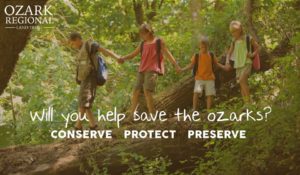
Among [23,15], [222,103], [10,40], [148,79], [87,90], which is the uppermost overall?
[23,15]

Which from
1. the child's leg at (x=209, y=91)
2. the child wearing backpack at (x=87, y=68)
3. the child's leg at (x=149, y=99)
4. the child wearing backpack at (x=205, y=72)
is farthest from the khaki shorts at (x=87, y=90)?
the child's leg at (x=209, y=91)

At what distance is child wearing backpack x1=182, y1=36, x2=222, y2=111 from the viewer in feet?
27.0

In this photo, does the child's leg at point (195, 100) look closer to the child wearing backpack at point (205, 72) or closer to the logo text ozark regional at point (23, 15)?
the child wearing backpack at point (205, 72)

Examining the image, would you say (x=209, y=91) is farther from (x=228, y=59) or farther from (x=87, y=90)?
(x=87, y=90)

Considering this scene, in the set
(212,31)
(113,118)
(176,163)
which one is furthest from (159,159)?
(212,31)

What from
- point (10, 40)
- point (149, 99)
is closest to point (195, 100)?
A: point (149, 99)

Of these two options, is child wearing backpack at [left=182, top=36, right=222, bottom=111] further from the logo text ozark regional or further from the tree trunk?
the tree trunk

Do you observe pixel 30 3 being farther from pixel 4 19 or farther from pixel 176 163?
pixel 176 163

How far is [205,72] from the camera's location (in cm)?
824

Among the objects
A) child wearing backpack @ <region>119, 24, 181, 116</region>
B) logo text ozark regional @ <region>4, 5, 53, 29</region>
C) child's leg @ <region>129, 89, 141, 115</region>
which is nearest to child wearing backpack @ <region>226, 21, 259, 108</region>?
child wearing backpack @ <region>119, 24, 181, 116</region>

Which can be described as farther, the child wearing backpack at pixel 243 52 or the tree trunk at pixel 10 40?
the child wearing backpack at pixel 243 52

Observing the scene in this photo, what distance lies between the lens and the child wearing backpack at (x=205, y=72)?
324 inches

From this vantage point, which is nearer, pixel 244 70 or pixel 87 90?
pixel 87 90

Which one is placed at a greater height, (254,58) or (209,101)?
(254,58)
